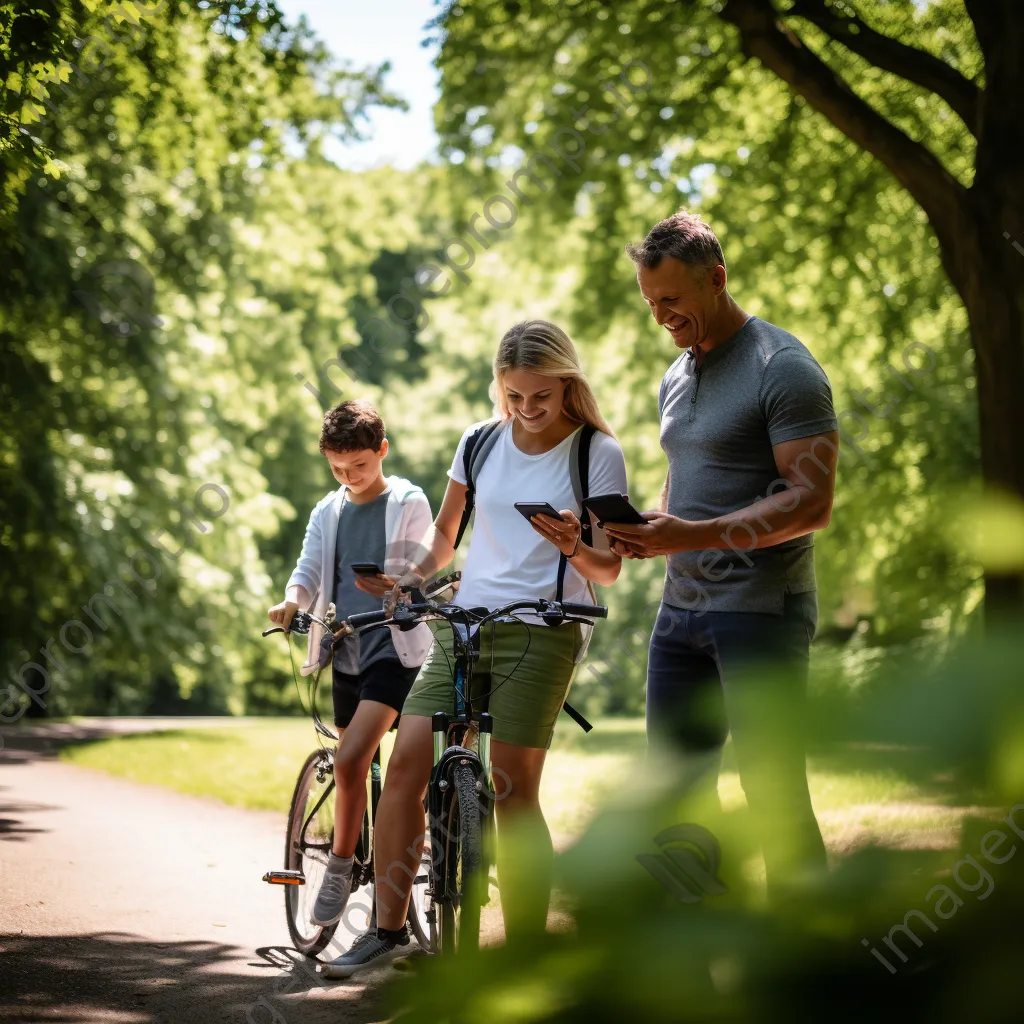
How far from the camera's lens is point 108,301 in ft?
56.9

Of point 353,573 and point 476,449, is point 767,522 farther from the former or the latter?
point 353,573

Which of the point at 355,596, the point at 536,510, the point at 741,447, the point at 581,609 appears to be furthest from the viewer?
the point at 355,596

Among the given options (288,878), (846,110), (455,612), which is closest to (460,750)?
(455,612)

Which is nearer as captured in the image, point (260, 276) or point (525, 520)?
point (525, 520)

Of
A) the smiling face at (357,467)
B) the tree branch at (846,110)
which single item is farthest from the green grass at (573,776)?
the tree branch at (846,110)

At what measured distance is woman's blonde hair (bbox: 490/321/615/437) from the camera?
14.0 feet

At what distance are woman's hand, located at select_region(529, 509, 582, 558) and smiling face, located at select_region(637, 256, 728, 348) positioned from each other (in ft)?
1.88

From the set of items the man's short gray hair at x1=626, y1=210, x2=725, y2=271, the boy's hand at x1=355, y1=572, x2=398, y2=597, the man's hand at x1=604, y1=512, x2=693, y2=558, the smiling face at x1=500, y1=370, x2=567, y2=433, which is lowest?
the boy's hand at x1=355, y1=572, x2=398, y2=597

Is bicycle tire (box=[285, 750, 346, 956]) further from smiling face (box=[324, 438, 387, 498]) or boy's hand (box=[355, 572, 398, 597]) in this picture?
boy's hand (box=[355, 572, 398, 597])

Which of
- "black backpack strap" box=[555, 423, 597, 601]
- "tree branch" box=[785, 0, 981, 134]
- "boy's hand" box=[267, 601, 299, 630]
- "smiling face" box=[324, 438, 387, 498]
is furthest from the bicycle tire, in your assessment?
"tree branch" box=[785, 0, 981, 134]

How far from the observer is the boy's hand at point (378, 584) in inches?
175

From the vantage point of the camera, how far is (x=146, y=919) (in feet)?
20.9

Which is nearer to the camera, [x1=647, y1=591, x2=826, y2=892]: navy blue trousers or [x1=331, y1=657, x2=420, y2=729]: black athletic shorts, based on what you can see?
[x1=647, y1=591, x2=826, y2=892]: navy blue trousers

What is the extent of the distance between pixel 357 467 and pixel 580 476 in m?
1.32
